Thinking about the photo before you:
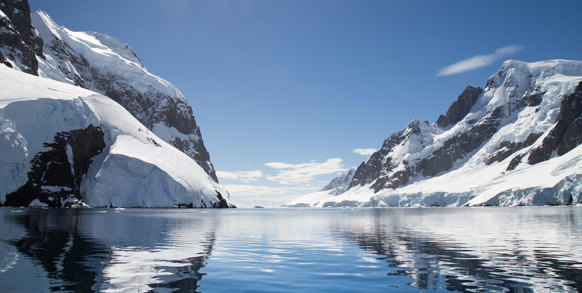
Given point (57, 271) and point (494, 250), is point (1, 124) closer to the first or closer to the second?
point (57, 271)

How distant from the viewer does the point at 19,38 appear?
497 feet

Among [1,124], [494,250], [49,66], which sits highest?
[49,66]

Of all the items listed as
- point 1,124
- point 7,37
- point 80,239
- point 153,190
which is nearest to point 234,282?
point 80,239

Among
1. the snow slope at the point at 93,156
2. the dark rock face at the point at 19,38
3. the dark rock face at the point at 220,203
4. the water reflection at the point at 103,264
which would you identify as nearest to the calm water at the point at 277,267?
the water reflection at the point at 103,264

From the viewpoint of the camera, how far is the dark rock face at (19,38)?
143750 mm

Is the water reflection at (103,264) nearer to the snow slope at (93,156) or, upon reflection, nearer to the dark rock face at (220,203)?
the snow slope at (93,156)

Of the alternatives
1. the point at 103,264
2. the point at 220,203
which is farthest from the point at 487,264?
the point at 220,203

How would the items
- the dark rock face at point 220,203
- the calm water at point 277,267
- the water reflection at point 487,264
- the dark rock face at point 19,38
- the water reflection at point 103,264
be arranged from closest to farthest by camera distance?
1. the water reflection at point 103,264
2. the calm water at point 277,267
3. the water reflection at point 487,264
4. the dark rock face at point 220,203
5. the dark rock face at point 19,38

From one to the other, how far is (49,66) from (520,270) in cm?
19879

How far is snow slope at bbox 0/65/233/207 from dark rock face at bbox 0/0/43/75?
40621mm

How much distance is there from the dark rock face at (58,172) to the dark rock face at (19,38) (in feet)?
165

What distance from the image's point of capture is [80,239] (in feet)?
89.1

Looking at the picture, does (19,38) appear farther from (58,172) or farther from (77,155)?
(58,172)

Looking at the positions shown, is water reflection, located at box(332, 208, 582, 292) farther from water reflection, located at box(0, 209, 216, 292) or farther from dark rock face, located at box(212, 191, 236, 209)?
dark rock face, located at box(212, 191, 236, 209)
